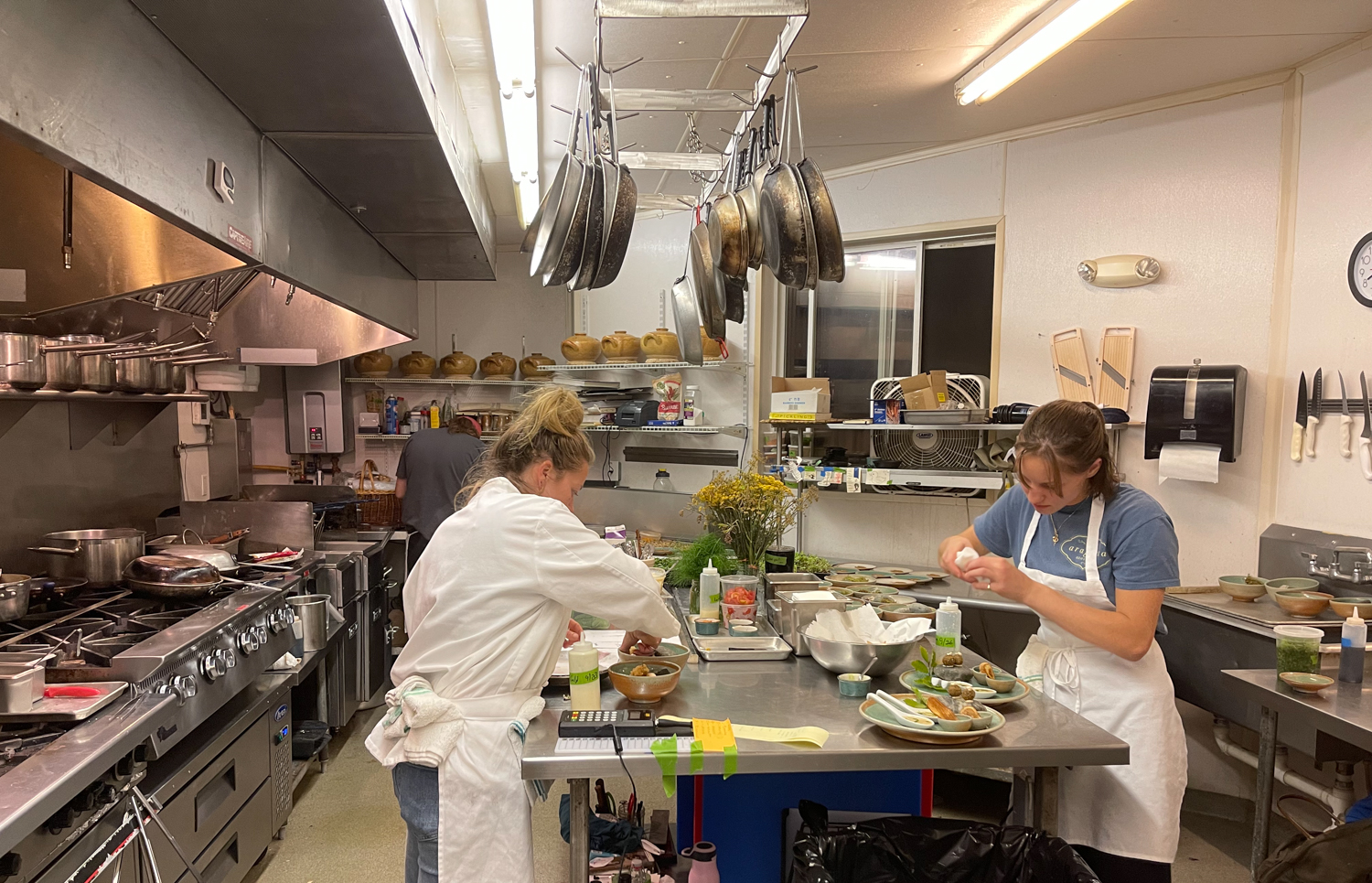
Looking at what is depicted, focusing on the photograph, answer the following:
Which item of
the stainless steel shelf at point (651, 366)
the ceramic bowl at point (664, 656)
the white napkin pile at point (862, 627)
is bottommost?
the ceramic bowl at point (664, 656)

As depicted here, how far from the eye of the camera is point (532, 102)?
305 centimetres

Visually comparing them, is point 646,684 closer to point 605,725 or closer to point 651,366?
A: point 605,725

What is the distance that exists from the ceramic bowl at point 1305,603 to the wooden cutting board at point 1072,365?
48.6 inches

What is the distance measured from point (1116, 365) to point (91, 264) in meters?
4.04

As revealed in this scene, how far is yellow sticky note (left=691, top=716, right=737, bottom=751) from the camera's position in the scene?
5.54 ft

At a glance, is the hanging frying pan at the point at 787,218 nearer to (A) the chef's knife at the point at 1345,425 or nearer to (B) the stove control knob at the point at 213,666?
(B) the stove control knob at the point at 213,666

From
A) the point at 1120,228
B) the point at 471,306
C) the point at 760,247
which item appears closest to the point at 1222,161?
the point at 1120,228

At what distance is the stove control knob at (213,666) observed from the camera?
238 centimetres

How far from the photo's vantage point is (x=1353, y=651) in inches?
90.4

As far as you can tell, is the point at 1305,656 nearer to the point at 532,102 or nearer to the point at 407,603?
the point at 407,603

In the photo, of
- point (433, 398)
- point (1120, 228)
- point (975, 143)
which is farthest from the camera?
point (433, 398)

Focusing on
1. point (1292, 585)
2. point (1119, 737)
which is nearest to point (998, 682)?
point (1119, 737)

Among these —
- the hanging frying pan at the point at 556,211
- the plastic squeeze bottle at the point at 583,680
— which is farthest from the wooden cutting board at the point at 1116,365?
the plastic squeeze bottle at the point at 583,680

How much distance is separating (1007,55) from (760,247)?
1.38 m
